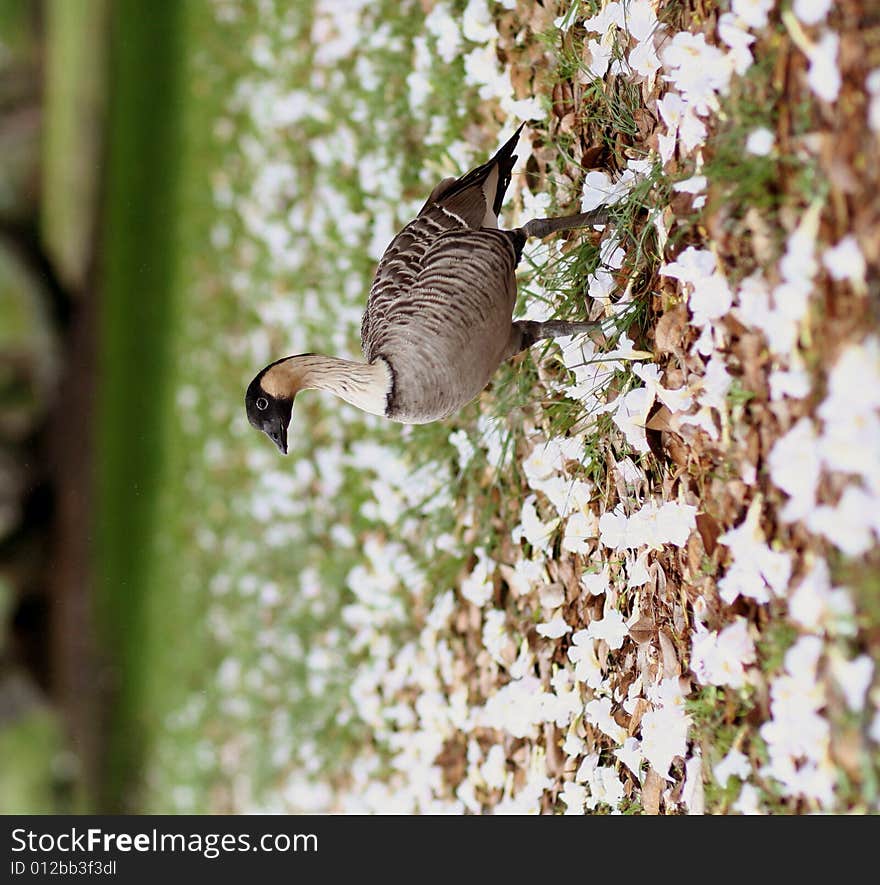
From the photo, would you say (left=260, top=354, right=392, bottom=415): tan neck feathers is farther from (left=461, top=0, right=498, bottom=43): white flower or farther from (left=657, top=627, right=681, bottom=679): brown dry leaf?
(left=461, top=0, right=498, bottom=43): white flower

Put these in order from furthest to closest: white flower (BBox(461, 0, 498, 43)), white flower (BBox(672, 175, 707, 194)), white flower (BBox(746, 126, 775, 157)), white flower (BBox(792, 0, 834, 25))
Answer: white flower (BBox(461, 0, 498, 43)) → white flower (BBox(672, 175, 707, 194)) → white flower (BBox(746, 126, 775, 157)) → white flower (BBox(792, 0, 834, 25))

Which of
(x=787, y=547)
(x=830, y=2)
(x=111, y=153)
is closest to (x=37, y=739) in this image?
(x=111, y=153)

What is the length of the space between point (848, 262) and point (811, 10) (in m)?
0.44

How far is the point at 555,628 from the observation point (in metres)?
2.40

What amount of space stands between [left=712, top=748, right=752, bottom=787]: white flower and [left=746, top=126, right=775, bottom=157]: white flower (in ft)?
3.81

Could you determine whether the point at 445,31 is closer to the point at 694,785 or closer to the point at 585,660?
the point at 585,660

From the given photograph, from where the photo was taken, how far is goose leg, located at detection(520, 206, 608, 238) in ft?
7.43

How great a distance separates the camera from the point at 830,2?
1437mm

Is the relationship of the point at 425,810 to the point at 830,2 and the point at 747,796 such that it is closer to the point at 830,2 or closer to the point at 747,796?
the point at 747,796

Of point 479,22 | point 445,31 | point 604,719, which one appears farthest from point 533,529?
point 445,31

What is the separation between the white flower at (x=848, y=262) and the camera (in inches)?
54.4

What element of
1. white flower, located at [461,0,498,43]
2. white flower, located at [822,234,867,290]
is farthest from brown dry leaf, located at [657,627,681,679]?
white flower, located at [461,0,498,43]

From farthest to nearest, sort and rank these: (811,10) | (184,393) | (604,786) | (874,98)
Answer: (184,393) → (604,786) → (811,10) → (874,98)

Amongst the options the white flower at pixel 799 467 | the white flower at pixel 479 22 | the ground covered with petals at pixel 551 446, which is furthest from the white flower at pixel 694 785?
the white flower at pixel 479 22
